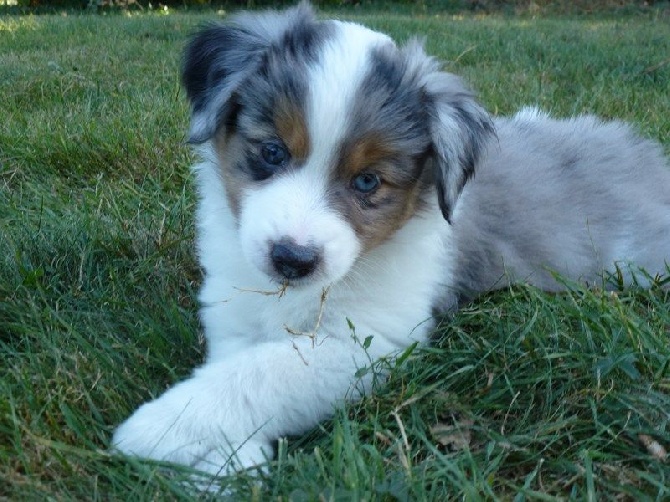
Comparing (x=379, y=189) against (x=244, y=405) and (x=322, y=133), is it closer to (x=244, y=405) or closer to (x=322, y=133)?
(x=322, y=133)

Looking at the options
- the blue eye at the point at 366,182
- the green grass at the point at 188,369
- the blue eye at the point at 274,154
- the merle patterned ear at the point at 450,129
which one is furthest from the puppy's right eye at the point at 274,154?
the green grass at the point at 188,369

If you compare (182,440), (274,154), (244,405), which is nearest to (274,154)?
(274,154)

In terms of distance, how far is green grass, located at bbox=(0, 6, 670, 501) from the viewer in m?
2.26

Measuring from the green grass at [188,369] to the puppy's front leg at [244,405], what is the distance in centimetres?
10

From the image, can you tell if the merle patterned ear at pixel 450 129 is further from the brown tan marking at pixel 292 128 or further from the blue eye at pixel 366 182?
the brown tan marking at pixel 292 128

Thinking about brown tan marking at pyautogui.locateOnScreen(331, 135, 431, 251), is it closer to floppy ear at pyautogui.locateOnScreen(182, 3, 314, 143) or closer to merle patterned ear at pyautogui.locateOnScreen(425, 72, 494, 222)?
merle patterned ear at pyautogui.locateOnScreen(425, 72, 494, 222)

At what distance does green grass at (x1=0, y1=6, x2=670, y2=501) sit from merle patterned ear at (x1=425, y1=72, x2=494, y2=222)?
0.52 m

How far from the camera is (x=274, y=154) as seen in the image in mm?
2830

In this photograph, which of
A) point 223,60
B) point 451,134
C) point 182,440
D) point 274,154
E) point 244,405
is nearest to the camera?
point 182,440

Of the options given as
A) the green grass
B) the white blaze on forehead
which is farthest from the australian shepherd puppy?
the green grass

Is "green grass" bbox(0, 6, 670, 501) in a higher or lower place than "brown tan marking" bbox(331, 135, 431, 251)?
lower

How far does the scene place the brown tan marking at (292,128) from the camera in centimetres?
271

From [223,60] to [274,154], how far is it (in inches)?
19.5

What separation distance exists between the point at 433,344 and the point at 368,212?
57cm
